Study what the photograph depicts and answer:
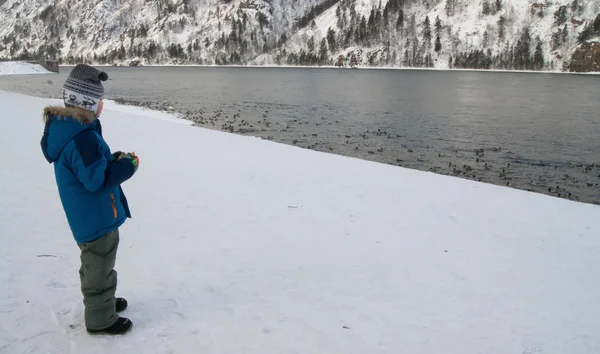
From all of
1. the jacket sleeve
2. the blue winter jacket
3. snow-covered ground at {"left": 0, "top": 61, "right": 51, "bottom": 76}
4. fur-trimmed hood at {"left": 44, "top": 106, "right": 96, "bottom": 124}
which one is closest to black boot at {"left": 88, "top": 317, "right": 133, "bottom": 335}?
the blue winter jacket

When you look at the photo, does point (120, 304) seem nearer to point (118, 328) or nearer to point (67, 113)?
point (118, 328)

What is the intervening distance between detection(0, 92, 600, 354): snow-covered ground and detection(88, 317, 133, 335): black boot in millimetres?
86

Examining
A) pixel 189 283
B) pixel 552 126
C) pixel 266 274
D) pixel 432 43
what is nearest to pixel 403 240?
pixel 266 274

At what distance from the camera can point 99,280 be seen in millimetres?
3881

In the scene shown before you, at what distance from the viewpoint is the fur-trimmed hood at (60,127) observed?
344cm

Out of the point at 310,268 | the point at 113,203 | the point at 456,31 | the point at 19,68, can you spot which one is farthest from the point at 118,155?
the point at 456,31

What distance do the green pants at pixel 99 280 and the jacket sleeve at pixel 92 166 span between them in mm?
601

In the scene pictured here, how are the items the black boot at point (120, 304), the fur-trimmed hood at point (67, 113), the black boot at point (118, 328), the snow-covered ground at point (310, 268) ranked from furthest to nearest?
→ the black boot at point (120, 304), the snow-covered ground at point (310, 268), the black boot at point (118, 328), the fur-trimmed hood at point (67, 113)

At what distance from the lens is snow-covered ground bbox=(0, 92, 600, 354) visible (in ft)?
14.6

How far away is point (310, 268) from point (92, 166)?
11.8ft

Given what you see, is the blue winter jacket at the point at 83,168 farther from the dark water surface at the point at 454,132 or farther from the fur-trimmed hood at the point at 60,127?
the dark water surface at the point at 454,132

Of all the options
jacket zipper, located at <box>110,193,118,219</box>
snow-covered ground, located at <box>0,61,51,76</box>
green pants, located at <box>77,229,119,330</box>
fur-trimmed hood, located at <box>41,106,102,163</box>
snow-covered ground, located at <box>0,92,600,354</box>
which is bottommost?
snow-covered ground, located at <box>0,92,600,354</box>

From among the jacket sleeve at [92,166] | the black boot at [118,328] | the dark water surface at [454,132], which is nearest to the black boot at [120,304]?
the black boot at [118,328]

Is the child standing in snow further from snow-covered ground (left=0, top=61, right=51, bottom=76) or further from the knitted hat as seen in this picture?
snow-covered ground (left=0, top=61, right=51, bottom=76)
